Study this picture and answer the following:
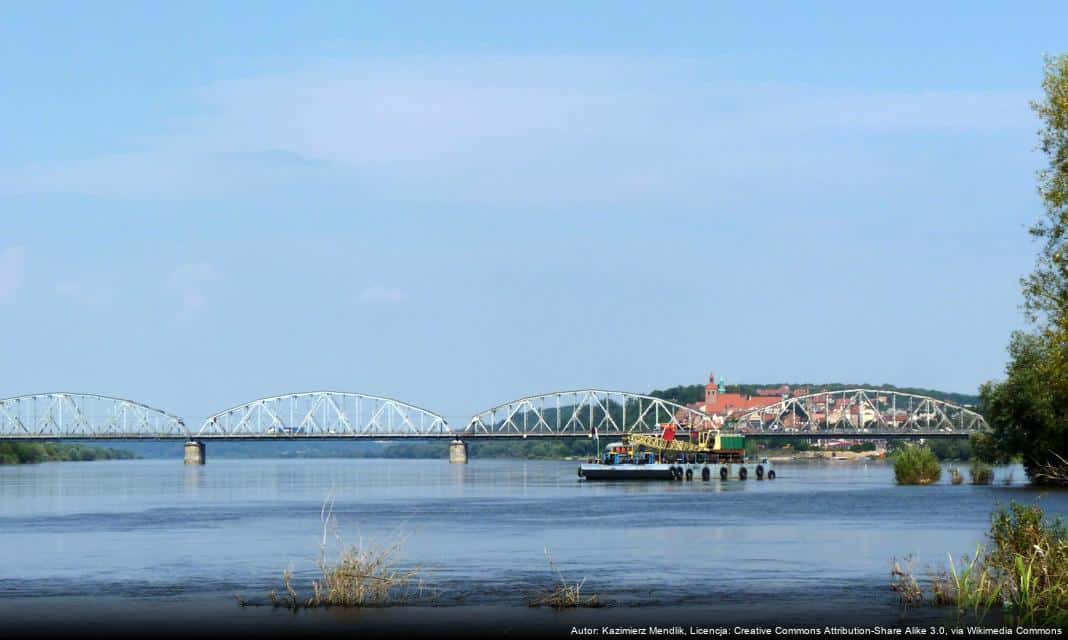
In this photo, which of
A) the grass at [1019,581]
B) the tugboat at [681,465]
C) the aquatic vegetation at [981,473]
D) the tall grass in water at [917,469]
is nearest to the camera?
the grass at [1019,581]

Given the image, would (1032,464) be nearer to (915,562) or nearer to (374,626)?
(915,562)

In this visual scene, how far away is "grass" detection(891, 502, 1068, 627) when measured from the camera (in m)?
33.8

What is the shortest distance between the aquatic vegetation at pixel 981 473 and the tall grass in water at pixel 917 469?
5.30 meters

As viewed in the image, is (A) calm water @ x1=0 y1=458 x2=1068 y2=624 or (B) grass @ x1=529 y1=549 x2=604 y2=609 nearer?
(B) grass @ x1=529 y1=549 x2=604 y2=609

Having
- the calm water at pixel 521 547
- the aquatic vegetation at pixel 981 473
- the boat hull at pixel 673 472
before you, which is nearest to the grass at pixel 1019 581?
the calm water at pixel 521 547

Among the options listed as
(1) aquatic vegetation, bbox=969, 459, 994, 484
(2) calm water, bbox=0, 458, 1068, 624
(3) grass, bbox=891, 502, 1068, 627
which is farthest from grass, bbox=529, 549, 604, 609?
(1) aquatic vegetation, bbox=969, 459, 994, 484

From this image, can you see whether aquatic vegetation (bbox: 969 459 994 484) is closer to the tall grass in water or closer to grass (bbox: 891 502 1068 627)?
the tall grass in water

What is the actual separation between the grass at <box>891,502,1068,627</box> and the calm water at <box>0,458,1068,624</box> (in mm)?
1063

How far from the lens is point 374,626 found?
35.3 m

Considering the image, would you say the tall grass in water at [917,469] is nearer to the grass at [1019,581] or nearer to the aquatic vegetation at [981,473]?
the aquatic vegetation at [981,473]

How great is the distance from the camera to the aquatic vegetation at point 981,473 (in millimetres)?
133125

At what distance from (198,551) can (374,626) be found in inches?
1112

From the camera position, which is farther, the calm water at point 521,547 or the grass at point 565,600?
the calm water at point 521,547

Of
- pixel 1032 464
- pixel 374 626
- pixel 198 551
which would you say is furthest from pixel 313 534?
pixel 1032 464
